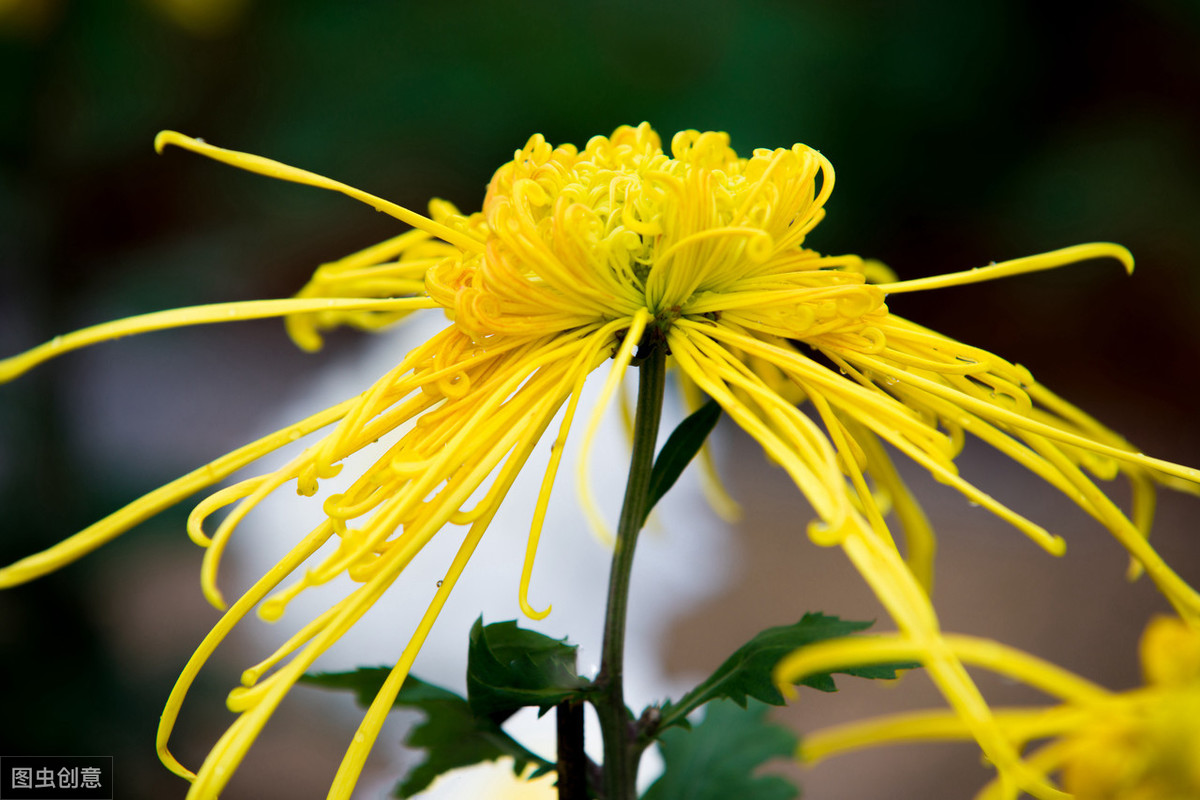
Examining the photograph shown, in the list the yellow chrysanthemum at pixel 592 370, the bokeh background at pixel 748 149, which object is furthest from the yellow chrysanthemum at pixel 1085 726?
the bokeh background at pixel 748 149

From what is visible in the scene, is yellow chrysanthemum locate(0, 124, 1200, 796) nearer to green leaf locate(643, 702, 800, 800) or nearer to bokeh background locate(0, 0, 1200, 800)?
green leaf locate(643, 702, 800, 800)

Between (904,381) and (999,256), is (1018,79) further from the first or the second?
(904,381)

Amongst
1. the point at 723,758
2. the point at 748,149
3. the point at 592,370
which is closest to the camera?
the point at 592,370

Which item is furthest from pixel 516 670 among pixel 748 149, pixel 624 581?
pixel 748 149

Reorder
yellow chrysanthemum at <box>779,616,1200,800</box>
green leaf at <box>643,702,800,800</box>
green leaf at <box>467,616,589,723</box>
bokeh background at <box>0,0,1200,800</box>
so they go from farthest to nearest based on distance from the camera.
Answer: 1. bokeh background at <box>0,0,1200,800</box>
2. green leaf at <box>643,702,800,800</box>
3. green leaf at <box>467,616,589,723</box>
4. yellow chrysanthemum at <box>779,616,1200,800</box>

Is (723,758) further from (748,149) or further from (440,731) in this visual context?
(748,149)

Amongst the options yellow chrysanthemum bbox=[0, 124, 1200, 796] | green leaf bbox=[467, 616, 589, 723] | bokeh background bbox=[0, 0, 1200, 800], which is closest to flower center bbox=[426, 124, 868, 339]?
yellow chrysanthemum bbox=[0, 124, 1200, 796]
